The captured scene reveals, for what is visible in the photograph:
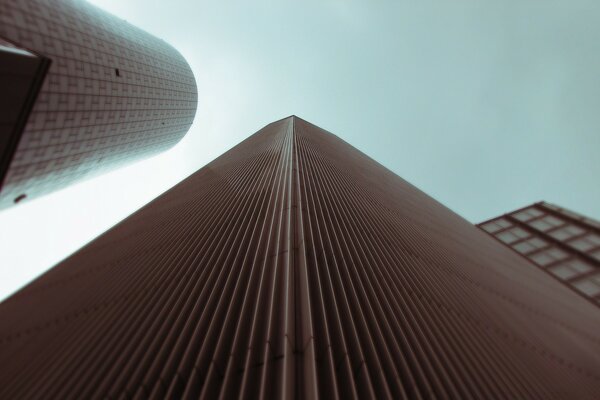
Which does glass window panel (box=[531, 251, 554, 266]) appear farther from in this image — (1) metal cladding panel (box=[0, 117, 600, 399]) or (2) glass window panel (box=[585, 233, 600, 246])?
(1) metal cladding panel (box=[0, 117, 600, 399])

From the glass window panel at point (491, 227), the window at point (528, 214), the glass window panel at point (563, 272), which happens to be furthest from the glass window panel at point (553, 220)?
the glass window panel at point (563, 272)

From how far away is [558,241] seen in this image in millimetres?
24766

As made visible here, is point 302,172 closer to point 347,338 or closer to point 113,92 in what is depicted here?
point 347,338

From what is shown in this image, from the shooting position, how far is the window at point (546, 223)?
26.6 meters

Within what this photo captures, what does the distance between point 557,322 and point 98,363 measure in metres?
14.7

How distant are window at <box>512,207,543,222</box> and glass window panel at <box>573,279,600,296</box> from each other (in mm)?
8776

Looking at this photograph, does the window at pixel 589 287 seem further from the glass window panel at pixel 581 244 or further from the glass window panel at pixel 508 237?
the glass window panel at pixel 508 237

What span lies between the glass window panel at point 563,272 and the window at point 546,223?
474cm

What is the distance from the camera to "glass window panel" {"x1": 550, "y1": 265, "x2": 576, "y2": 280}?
2214cm

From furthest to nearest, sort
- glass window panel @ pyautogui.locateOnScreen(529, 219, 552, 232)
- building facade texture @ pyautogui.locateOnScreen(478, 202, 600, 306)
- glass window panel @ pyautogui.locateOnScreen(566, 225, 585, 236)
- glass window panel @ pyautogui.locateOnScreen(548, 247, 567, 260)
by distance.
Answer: glass window panel @ pyautogui.locateOnScreen(529, 219, 552, 232), glass window panel @ pyautogui.locateOnScreen(566, 225, 585, 236), glass window panel @ pyautogui.locateOnScreen(548, 247, 567, 260), building facade texture @ pyautogui.locateOnScreen(478, 202, 600, 306)

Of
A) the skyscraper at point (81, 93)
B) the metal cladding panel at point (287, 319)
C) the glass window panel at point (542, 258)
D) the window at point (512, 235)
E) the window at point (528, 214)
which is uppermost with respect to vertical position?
the skyscraper at point (81, 93)

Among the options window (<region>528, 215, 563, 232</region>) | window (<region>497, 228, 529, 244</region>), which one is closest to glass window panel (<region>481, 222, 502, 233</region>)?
window (<region>497, 228, 529, 244</region>)

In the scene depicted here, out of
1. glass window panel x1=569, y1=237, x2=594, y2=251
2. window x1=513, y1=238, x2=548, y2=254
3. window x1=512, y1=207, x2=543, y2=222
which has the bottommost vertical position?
glass window panel x1=569, y1=237, x2=594, y2=251

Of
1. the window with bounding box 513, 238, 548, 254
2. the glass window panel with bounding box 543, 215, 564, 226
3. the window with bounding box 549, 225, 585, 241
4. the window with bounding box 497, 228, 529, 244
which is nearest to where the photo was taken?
the window with bounding box 549, 225, 585, 241
